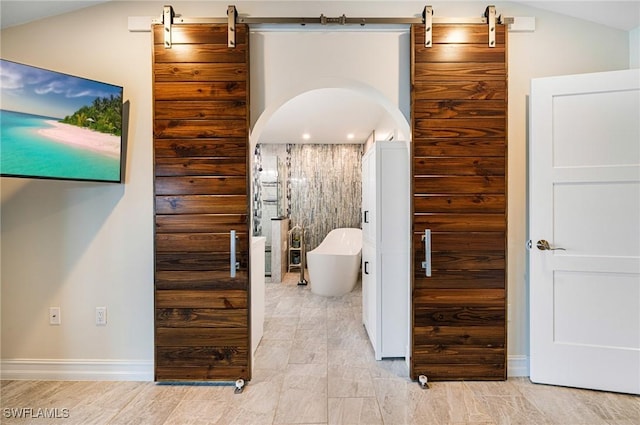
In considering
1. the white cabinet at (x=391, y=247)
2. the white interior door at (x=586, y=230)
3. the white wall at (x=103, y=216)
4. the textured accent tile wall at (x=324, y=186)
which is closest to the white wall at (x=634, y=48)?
the white wall at (x=103, y=216)

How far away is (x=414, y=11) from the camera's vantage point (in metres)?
2.03

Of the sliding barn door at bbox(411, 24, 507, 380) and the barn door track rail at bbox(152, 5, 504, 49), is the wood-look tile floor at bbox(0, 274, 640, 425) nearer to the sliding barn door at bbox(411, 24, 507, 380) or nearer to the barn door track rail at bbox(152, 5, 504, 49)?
the sliding barn door at bbox(411, 24, 507, 380)

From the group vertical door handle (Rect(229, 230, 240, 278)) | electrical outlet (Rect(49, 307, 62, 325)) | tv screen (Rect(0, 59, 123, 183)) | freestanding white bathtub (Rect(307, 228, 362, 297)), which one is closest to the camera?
tv screen (Rect(0, 59, 123, 183))

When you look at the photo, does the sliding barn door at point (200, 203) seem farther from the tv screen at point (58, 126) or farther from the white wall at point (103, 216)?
the tv screen at point (58, 126)

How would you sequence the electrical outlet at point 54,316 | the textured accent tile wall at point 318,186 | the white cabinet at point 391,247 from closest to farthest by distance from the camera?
the electrical outlet at point 54,316
the white cabinet at point 391,247
the textured accent tile wall at point 318,186

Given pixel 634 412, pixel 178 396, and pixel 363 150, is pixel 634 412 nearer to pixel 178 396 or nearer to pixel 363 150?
pixel 178 396

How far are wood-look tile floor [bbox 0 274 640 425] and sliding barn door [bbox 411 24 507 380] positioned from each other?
185 millimetres

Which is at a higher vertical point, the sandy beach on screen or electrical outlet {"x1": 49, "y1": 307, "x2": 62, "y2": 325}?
the sandy beach on screen

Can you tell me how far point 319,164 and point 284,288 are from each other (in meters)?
2.35

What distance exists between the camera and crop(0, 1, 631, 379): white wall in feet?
6.71

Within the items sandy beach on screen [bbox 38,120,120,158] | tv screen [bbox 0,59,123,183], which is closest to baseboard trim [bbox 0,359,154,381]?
tv screen [bbox 0,59,123,183]

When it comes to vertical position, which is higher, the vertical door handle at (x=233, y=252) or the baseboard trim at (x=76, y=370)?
the vertical door handle at (x=233, y=252)

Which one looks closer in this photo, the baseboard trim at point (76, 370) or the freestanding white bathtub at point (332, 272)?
the baseboard trim at point (76, 370)

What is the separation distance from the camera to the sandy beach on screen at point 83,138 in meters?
1.75
